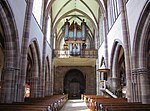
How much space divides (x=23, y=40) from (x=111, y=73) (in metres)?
8.74

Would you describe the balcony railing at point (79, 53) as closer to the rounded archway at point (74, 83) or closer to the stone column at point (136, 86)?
the rounded archway at point (74, 83)

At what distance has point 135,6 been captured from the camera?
34.3 feet

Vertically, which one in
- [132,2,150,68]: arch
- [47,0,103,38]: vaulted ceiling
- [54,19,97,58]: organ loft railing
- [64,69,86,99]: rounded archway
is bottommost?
[64,69,86,99]: rounded archway

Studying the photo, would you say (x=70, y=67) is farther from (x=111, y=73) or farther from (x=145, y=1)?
(x=145, y=1)

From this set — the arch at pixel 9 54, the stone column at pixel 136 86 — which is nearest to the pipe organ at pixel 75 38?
the stone column at pixel 136 86

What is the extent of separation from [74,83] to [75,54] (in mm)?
6978

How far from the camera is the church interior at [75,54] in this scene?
9.66 metres

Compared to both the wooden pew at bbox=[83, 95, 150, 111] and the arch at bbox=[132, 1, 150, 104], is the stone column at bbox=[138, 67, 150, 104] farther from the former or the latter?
the wooden pew at bbox=[83, 95, 150, 111]

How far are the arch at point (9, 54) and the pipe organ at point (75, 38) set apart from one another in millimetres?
13456

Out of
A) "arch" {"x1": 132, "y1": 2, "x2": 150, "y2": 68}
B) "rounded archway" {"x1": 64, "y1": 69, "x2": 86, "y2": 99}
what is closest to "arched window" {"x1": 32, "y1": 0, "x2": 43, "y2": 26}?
"arch" {"x1": 132, "y1": 2, "x2": 150, "y2": 68}

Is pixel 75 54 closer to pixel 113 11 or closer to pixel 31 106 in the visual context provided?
pixel 113 11

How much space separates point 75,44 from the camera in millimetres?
24031

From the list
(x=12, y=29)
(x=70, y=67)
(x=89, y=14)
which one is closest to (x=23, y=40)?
(x=12, y=29)

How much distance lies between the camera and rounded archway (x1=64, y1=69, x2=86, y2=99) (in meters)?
28.2
